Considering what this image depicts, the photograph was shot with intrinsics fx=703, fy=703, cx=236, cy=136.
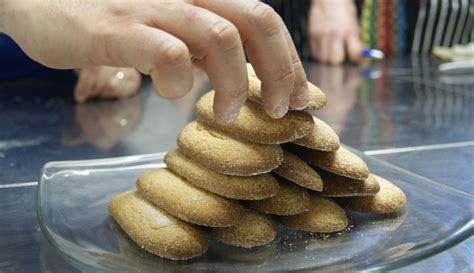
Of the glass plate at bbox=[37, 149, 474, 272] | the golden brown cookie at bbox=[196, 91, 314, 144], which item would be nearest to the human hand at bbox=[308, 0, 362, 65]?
the glass plate at bbox=[37, 149, 474, 272]

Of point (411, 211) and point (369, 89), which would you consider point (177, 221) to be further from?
point (369, 89)

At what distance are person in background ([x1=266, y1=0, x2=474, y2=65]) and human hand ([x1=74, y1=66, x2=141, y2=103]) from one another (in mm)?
813

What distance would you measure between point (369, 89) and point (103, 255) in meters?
1.18

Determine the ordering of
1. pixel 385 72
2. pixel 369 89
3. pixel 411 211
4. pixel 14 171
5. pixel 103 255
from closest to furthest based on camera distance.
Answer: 1. pixel 103 255
2. pixel 411 211
3. pixel 14 171
4. pixel 369 89
5. pixel 385 72

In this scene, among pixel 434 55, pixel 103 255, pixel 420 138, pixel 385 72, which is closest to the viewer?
pixel 103 255

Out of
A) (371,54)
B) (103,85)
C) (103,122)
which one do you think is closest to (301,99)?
(103,122)

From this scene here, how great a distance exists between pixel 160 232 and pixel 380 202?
0.24 metres

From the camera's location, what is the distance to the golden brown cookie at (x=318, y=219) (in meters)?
0.70

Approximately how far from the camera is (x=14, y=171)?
1.05 meters

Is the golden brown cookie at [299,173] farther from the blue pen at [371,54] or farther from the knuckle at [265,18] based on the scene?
the blue pen at [371,54]

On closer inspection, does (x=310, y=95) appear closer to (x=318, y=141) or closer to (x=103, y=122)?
(x=318, y=141)

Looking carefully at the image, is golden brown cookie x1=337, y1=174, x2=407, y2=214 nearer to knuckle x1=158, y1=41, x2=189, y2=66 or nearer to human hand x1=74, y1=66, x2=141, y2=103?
knuckle x1=158, y1=41, x2=189, y2=66

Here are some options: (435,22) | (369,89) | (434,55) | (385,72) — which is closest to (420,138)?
(369,89)

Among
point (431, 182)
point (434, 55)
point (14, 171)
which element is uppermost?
point (431, 182)
